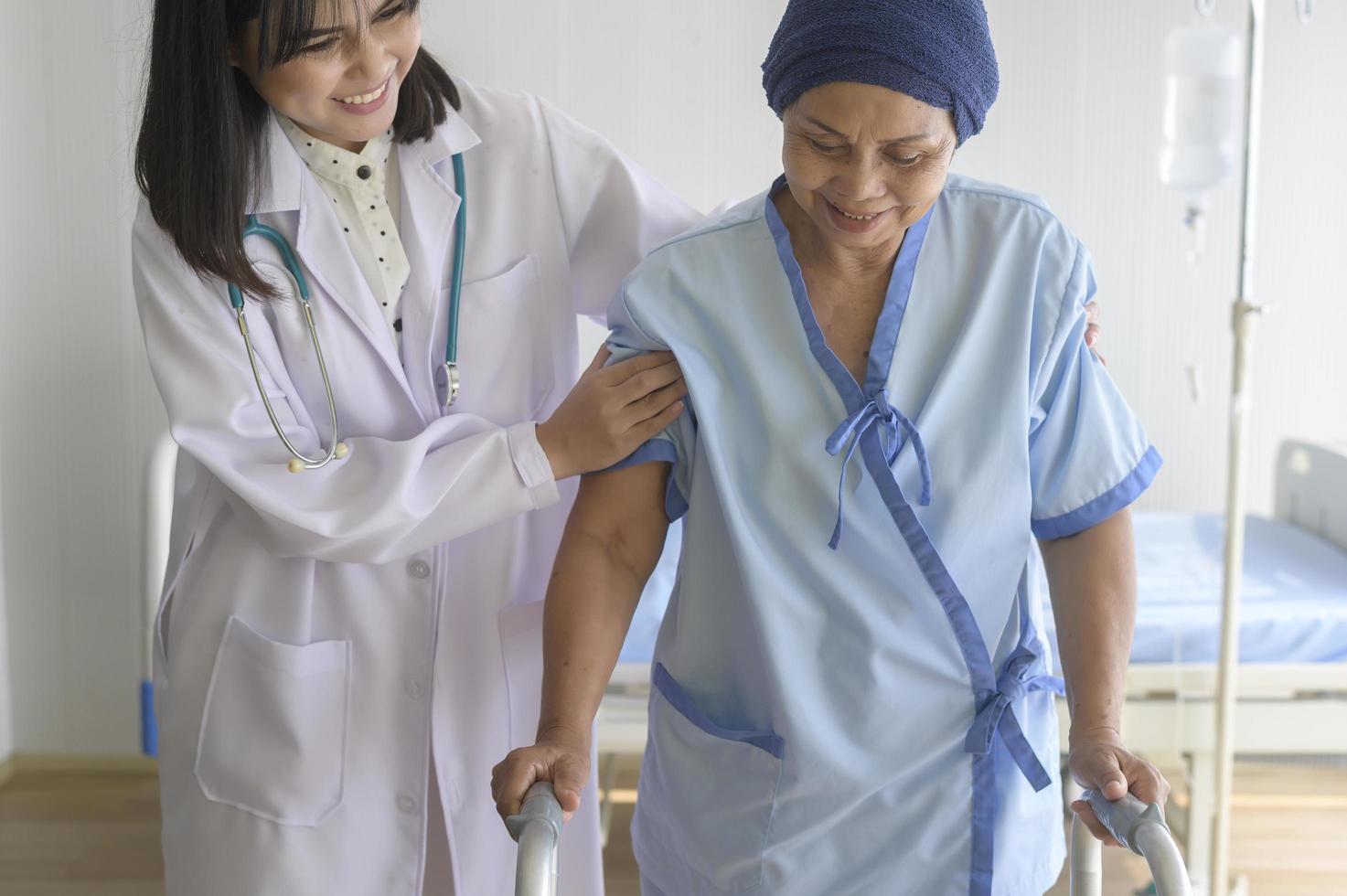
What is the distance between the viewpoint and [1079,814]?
1050mm

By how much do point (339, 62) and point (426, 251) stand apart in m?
0.23

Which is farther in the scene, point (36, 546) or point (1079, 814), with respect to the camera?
point (36, 546)

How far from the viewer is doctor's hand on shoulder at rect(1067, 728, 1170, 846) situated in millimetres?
983

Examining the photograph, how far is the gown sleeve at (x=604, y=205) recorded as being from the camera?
1.42m

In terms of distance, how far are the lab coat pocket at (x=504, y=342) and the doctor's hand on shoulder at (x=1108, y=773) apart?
656mm

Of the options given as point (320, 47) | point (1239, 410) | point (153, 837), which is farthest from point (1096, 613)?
point (153, 837)

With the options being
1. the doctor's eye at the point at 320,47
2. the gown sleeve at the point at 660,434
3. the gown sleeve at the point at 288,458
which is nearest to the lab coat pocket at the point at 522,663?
the gown sleeve at the point at 288,458

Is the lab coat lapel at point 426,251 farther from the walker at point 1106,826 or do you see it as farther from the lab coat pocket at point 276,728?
the walker at point 1106,826

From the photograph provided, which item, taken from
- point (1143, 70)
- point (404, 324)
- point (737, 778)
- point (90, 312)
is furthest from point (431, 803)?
point (1143, 70)

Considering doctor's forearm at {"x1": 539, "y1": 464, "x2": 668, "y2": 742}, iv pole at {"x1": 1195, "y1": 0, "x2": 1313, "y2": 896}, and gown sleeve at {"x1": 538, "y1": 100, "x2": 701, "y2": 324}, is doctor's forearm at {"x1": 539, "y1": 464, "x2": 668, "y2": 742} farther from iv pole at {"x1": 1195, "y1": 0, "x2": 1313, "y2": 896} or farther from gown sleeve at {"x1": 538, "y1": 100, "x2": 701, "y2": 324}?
iv pole at {"x1": 1195, "y1": 0, "x2": 1313, "y2": 896}

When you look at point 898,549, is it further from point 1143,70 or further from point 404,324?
point 1143,70

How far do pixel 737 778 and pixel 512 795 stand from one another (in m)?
0.24

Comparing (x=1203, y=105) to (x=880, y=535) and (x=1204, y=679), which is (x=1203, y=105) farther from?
(x=880, y=535)

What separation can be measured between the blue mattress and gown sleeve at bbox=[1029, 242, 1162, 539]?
4.28 ft
